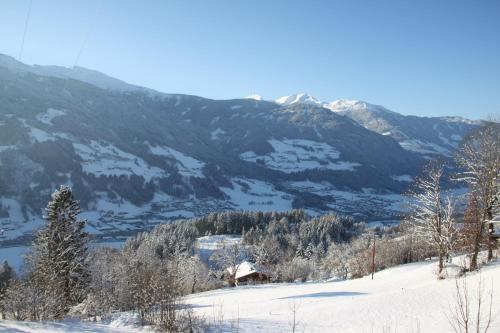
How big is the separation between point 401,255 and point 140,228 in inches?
4876

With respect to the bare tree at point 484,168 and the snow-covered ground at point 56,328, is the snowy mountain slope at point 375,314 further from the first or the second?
the bare tree at point 484,168

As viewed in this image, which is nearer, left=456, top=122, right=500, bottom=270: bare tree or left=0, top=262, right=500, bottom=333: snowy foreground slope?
left=0, top=262, right=500, bottom=333: snowy foreground slope

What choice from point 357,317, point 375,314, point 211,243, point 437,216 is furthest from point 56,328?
point 211,243

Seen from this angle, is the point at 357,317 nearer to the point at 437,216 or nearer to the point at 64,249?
the point at 437,216

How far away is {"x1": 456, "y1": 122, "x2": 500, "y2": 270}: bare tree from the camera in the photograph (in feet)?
98.6

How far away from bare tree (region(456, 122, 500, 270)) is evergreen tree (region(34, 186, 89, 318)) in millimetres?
29858

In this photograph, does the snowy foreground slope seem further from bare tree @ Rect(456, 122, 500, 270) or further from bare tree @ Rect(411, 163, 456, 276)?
bare tree @ Rect(411, 163, 456, 276)

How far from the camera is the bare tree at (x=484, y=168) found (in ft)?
98.6

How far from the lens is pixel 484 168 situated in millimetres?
31281

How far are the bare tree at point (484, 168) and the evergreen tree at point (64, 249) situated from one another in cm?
2986

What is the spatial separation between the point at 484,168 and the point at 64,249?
108ft

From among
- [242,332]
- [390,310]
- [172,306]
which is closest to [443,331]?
[390,310]

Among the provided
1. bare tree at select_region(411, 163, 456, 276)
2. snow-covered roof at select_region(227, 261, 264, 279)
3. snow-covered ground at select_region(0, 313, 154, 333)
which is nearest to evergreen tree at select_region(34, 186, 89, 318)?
snow-covered ground at select_region(0, 313, 154, 333)

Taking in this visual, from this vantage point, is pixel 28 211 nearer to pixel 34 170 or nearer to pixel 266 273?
pixel 34 170
